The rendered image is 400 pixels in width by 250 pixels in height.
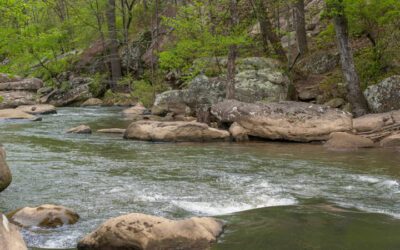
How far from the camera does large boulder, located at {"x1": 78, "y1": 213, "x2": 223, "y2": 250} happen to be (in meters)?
5.52

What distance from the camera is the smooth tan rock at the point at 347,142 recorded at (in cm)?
1318

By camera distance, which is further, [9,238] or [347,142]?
[347,142]

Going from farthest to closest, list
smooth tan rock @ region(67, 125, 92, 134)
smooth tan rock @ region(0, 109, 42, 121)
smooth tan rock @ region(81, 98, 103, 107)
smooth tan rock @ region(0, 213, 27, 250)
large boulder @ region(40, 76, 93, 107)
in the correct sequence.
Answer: large boulder @ region(40, 76, 93, 107), smooth tan rock @ region(81, 98, 103, 107), smooth tan rock @ region(0, 109, 42, 121), smooth tan rock @ region(67, 125, 92, 134), smooth tan rock @ region(0, 213, 27, 250)

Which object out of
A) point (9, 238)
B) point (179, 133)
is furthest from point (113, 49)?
point (9, 238)

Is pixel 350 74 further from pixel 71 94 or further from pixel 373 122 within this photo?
pixel 71 94

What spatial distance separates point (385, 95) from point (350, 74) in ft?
4.04

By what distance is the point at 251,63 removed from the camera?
2114 centimetres

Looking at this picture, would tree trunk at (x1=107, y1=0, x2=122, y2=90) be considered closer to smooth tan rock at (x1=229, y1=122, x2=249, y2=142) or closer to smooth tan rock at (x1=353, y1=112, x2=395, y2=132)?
smooth tan rock at (x1=229, y1=122, x2=249, y2=142)

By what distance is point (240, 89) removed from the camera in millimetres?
19062

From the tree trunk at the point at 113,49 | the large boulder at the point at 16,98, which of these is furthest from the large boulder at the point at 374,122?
the tree trunk at the point at 113,49

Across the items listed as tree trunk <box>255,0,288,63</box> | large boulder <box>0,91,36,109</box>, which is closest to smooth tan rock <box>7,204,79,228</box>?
tree trunk <box>255,0,288,63</box>

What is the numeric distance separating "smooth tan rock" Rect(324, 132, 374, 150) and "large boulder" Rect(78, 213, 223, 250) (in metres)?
8.13

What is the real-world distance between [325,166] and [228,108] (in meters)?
5.34

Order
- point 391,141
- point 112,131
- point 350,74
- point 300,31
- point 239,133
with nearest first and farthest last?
point 391,141 → point 239,133 → point 350,74 → point 112,131 → point 300,31
